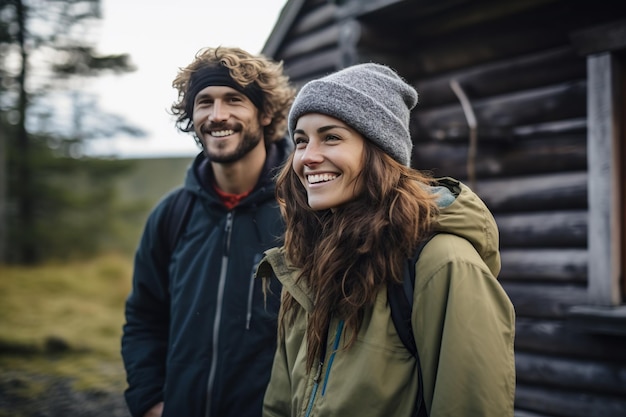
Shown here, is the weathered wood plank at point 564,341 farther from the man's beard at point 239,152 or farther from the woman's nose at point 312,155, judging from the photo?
the woman's nose at point 312,155

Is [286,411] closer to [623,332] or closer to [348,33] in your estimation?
[623,332]

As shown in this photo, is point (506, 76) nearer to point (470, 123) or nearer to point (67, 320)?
point (470, 123)

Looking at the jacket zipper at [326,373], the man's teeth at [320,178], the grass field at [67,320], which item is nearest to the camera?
the jacket zipper at [326,373]

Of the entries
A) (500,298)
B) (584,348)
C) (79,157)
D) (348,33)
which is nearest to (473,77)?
(348,33)

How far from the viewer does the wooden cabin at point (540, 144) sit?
11.2 ft

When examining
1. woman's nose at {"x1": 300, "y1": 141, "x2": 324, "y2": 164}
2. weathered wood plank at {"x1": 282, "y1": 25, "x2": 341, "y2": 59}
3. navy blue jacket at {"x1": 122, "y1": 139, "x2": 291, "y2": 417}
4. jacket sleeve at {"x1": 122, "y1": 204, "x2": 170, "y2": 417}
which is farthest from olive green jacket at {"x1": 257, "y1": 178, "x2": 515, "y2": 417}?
weathered wood plank at {"x1": 282, "y1": 25, "x2": 341, "y2": 59}

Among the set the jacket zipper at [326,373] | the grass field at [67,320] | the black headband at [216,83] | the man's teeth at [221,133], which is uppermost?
the black headband at [216,83]

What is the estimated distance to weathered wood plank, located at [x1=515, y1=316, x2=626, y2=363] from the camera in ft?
11.3

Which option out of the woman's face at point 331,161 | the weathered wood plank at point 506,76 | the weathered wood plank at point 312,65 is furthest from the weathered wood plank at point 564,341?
the weathered wood plank at point 312,65

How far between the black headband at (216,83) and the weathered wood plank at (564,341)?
2326 mm

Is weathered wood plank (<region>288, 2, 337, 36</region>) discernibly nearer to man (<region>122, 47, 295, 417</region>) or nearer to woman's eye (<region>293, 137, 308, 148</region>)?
man (<region>122, 47, 295, 417</region>)

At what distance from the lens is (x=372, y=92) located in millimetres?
1969

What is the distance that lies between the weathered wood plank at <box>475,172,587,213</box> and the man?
1.93 metres

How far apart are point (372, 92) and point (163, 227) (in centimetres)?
142
